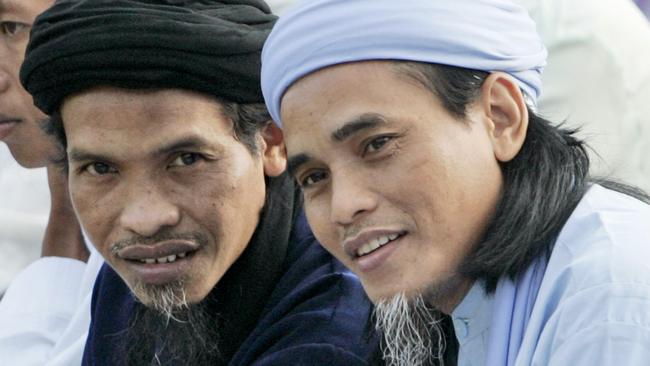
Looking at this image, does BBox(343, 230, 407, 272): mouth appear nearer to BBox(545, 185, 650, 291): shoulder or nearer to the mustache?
BBox(545, 185, 650, 291): shoulder

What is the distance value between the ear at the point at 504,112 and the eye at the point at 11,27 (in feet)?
8.42

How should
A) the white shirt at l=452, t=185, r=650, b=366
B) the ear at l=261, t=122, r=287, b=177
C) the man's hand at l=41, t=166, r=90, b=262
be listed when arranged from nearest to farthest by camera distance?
1. the white shirt at l=452, t=185, r=650, b=366
2. the ear at l=261, t=122, r=287, b=177
3. the man's hand at l=41, t=166, r=90, b=262

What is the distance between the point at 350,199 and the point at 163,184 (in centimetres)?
90

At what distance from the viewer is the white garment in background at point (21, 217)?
6.70m

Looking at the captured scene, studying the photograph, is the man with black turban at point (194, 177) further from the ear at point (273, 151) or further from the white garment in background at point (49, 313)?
the white garment in background at point (49, 313)

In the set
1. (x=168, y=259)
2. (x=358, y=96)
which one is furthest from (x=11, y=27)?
(x=358, y=96)

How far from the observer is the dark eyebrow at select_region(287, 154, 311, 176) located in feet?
11.3

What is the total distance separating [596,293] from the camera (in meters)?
2.97

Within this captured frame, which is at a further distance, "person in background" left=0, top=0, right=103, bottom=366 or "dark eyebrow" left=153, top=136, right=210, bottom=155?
"person in background" left=0, top=0, right=103, bottom=366

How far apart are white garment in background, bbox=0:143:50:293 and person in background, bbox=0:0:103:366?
938 mm

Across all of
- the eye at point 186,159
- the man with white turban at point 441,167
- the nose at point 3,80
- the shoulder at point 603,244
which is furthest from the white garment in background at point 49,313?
the shoulder at point 603,244

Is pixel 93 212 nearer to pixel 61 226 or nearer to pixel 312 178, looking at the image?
pixel 312 178

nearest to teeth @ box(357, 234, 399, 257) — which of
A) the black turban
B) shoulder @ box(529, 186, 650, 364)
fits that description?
shoulder @ box(529, 186, 650, 364)

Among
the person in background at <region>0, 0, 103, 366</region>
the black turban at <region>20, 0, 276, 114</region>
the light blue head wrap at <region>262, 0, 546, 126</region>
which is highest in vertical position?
the light blue head wrap at <region>262, 0, 546, 126</region>
